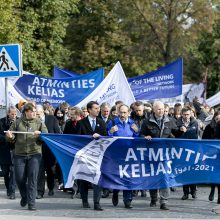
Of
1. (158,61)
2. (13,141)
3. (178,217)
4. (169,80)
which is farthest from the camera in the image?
(158,61)

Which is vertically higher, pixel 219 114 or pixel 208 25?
pixel 208 25

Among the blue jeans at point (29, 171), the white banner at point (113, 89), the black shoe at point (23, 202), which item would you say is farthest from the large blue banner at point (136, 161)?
the white banner at point (113, 89)

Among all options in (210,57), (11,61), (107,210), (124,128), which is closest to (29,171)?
(107,210)

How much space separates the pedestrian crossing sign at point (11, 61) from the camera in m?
13.5

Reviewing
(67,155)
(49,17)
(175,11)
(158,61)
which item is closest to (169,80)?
(67,155)

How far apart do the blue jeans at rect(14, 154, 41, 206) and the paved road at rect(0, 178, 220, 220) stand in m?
0.30

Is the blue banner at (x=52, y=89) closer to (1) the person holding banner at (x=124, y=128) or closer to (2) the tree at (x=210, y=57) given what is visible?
(1) the person holding banner at (x=124, y=128)

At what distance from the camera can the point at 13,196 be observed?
1296 centimetres

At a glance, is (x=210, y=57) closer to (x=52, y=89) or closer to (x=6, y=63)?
(x=52, y=89)

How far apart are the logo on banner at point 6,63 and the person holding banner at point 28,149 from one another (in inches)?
85.2

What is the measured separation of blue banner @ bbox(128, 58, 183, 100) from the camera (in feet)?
63.2

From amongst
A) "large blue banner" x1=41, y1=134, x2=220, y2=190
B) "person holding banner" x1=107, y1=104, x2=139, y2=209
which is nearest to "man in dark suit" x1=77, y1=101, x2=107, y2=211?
"person holding banner" x1=107, y1=104, x2=139, y2=209

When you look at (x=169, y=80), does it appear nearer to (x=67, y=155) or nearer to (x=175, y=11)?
(x=67, y=155)

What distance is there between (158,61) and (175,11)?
14.5 feet
